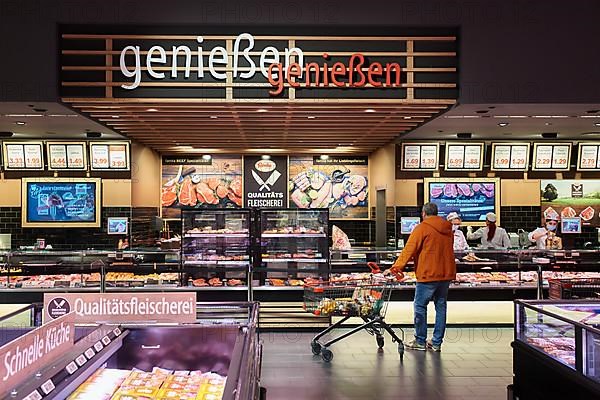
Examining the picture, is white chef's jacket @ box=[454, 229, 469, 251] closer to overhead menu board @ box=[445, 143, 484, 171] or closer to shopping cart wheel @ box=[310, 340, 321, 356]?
overhead menu board @ box=[445, 143, 484, 171]

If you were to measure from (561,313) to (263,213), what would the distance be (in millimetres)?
4660

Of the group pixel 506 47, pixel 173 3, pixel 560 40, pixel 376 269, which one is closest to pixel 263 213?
pixel 376 269

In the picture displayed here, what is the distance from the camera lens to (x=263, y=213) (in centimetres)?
826

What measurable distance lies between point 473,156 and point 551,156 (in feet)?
4.82

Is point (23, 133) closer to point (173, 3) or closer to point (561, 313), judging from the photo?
point (173, 3)

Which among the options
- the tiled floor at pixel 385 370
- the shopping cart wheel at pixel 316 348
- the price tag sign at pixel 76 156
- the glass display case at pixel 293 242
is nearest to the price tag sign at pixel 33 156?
the price tag sign at pixel 76 156

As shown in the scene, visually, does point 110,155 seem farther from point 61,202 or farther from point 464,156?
point 464,156

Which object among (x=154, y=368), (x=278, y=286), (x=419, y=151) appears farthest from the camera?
(x=419, y=151)

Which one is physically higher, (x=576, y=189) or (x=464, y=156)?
(x=464, y=156)

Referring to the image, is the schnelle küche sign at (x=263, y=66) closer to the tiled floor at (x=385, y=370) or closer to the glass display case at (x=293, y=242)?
the glass display case at (x=293, y=242)

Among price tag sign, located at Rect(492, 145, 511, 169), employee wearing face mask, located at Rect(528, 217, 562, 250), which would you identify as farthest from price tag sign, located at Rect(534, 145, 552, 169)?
employee wearing face mask, located at Rect(528, 217, 562, 250)

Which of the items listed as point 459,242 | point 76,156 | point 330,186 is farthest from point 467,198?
point 76,156

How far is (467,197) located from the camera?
11.4 meters

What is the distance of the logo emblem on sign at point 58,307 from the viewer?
3.21m
